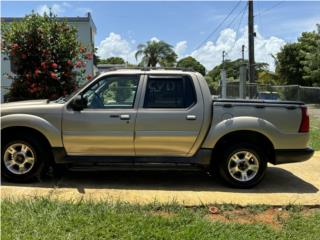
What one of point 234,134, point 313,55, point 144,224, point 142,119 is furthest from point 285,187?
point 313,55

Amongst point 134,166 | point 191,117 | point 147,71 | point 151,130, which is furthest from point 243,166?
point 147,71

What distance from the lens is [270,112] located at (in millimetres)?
7316

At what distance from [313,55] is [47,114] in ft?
102

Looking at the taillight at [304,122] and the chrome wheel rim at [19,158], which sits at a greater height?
the taillight at [304,122]

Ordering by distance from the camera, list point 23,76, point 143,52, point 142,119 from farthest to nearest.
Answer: point 143,52 < point 23,76 < point 142,119

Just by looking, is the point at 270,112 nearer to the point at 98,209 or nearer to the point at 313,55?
the point at 98,209

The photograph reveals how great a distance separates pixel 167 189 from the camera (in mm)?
7238

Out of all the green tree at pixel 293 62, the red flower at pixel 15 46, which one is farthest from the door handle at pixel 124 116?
the green tree at pixel 293 62

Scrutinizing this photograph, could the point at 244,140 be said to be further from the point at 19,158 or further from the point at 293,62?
the point at 293,62

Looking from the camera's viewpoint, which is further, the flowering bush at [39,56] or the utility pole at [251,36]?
the utility pole at [251,36]

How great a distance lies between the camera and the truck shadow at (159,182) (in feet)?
24.0

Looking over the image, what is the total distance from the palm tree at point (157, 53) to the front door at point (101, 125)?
5230 centimetres

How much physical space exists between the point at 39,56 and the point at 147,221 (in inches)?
292

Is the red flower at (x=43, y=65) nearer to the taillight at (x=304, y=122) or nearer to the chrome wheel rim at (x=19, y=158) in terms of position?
the chrome wheel rim at (x=19, y=158)
